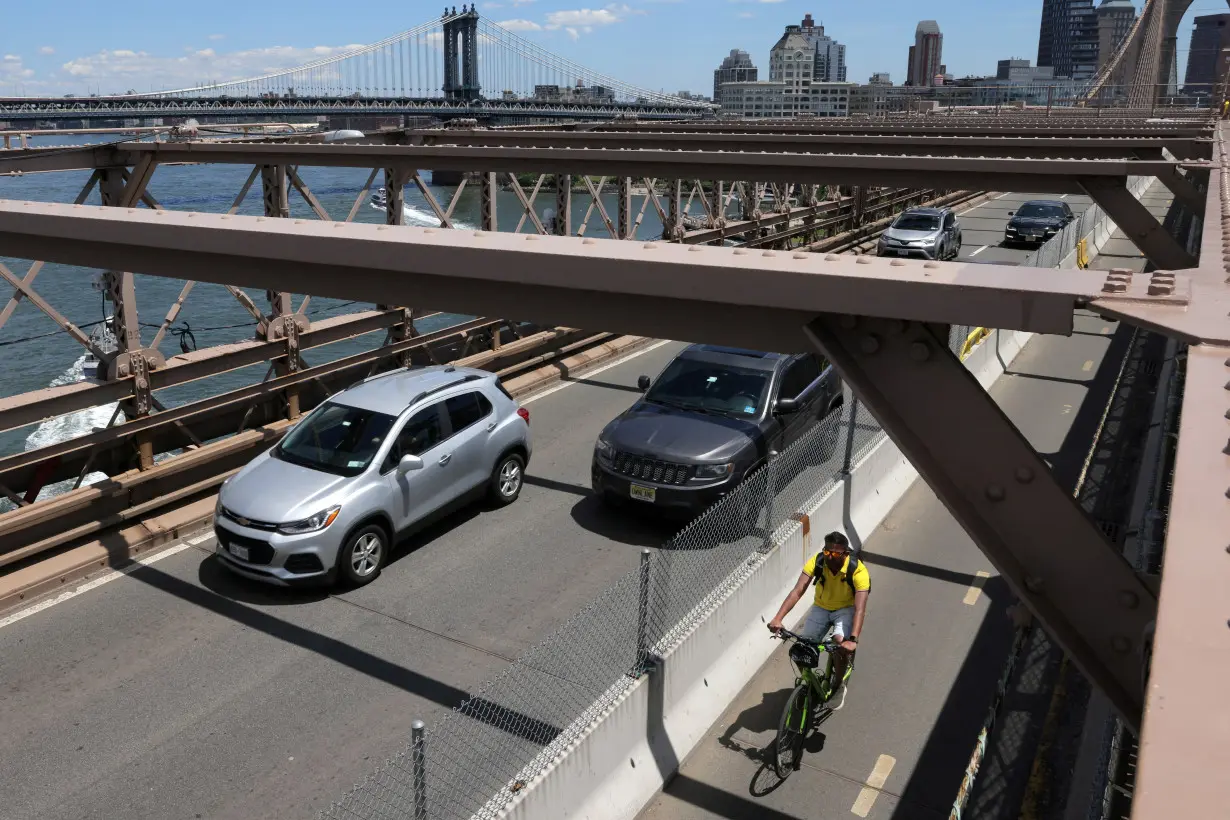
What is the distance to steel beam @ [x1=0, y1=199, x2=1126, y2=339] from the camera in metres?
3.15

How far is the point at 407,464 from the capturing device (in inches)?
359

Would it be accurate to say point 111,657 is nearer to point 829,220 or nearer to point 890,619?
point 890,619

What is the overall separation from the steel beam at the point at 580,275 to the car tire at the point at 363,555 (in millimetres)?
3210

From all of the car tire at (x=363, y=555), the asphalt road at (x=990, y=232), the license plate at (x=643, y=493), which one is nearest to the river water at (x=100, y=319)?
the car tire at (x=363, y=555)

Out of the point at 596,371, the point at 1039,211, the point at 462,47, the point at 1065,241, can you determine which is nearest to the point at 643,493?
the point at 596,371

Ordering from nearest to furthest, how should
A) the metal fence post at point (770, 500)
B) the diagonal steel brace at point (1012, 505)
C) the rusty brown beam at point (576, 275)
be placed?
the diagonal steel brace at point (1012, 505)
the rusty brown beam at point (576, 275)
the metal fence post at point (770, 500)

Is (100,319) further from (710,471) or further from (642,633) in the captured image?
(642,633)

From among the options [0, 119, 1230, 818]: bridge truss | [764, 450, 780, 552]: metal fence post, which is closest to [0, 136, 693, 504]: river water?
[764, 450, 780, 552]: metal fence post

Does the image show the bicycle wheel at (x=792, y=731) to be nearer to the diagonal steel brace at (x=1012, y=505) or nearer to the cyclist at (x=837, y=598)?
the cyclist at (x=837, y=598)

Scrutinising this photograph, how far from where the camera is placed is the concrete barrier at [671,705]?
18.0ft

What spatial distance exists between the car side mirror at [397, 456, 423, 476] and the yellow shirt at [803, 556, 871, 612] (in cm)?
391

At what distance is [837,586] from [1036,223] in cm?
2676

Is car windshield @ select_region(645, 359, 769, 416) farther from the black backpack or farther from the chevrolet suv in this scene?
the black backpack

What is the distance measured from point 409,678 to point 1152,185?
5181 cm
